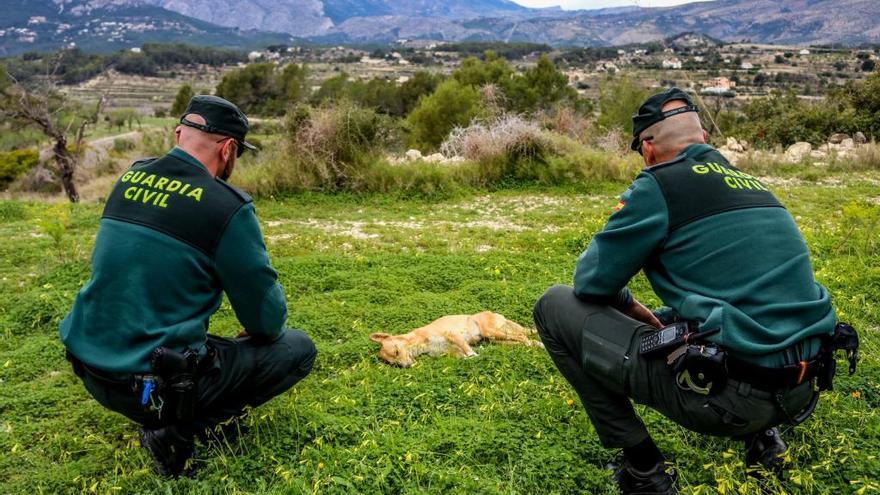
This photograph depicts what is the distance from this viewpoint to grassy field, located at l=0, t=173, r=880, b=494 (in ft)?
8.32

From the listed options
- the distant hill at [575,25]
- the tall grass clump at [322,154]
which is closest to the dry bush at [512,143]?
the tall grass clump at [322,154]

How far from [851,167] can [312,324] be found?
10.8m

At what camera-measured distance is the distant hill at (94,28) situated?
114m

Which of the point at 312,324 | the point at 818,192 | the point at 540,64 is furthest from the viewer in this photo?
the point at 540,64

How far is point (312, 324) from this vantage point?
450 centimetres

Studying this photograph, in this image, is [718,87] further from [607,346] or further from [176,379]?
[176,379]

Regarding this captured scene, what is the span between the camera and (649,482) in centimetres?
242

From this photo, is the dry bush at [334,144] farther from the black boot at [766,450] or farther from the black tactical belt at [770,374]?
the black tactical belt at [770,374]

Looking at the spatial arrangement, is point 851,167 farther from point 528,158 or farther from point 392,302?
point 392,302

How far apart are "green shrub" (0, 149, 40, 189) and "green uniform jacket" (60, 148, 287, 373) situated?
27547 mm

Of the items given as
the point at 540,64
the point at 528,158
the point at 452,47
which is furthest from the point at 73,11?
the point at 528,158

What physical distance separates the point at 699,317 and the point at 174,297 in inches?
83.4

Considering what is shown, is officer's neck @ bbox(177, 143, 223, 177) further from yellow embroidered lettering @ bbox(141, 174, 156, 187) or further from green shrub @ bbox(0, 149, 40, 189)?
green shrub @ bbox(0, 149, 40, 189)

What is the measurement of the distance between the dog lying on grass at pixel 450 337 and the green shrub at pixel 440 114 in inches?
664
